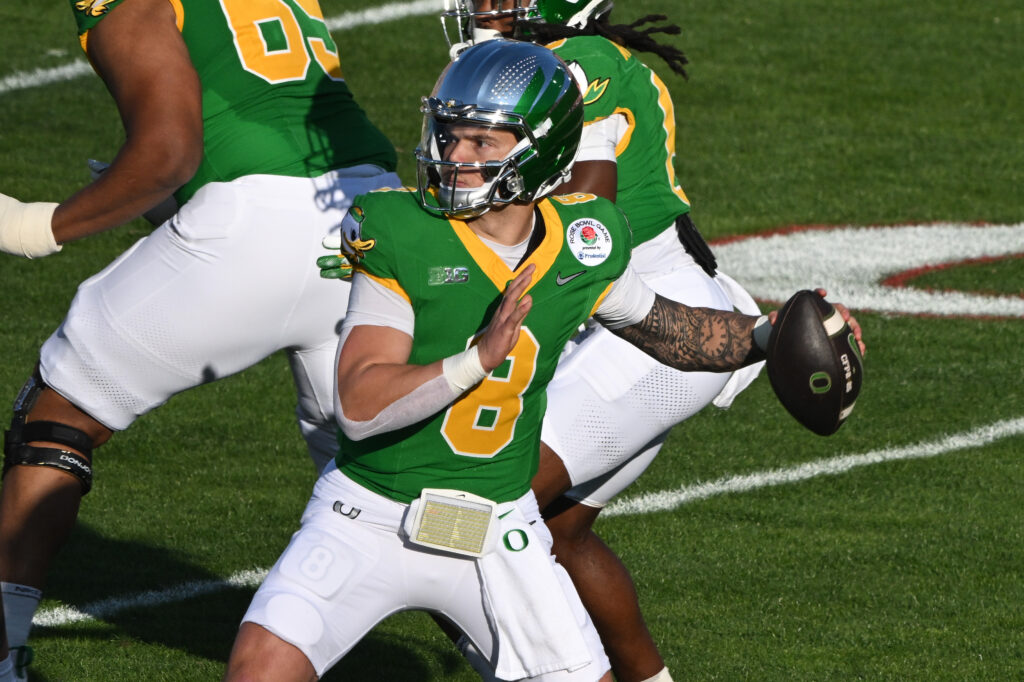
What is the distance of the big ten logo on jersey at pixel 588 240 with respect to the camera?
3.77 metres

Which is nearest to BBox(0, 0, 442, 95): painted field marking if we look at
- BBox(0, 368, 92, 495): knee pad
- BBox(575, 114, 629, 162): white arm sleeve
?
BBox(575, 114, 629, 162): white arm sleeve

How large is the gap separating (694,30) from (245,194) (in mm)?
10340

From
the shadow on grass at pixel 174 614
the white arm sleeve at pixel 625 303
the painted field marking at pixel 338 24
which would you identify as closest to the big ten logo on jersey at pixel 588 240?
the white arm sleeve at pixel 625 303

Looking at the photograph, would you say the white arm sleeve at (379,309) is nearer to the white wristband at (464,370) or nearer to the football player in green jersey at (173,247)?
the white wristband at (464,370)

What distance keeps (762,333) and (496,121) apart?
920mm

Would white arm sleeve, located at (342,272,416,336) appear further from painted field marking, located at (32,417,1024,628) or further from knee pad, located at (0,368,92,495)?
painted field marking, located at (32,417,1024,628)

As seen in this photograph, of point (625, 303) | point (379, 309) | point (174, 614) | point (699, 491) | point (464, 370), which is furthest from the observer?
point (699, 491)

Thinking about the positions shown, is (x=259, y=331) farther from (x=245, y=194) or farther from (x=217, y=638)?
(x=217, y=638)

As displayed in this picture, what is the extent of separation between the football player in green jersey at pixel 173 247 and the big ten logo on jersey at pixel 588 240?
918mm

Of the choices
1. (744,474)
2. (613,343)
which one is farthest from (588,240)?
(744,474)

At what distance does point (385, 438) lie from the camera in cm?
365

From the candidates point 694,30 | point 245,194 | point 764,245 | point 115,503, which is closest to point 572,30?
point 245,194

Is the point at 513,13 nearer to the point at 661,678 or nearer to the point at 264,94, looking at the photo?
the point at 264,94

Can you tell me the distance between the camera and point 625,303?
396 cm
